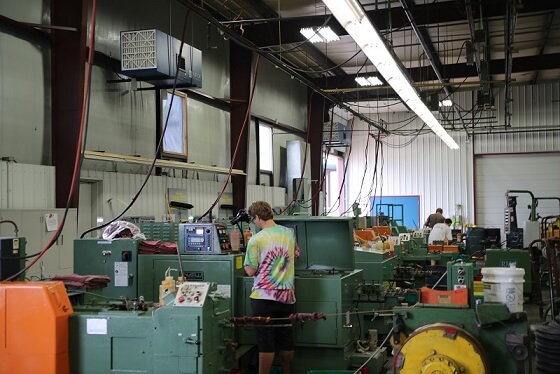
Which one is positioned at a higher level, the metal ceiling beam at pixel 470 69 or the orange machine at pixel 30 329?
the metal ceiling beam at pixel 470 69

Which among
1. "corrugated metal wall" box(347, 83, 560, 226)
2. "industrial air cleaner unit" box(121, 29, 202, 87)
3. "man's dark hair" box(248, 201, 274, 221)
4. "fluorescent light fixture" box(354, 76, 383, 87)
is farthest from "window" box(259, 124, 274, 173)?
"man's dark hair" box(248, 201, 274, 221)

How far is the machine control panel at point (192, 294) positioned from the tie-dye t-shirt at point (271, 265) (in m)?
0.89

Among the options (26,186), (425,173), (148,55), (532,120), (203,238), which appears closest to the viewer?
(203,238)

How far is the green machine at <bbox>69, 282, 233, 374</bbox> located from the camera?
3326 mm

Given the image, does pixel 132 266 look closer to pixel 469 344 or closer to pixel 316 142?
pixel 469 344

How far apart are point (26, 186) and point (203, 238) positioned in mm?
2136

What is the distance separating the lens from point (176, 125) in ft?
27.3

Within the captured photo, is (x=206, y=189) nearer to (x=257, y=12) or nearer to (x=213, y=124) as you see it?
(x=213, y=124)

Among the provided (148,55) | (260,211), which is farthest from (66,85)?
(260,211)

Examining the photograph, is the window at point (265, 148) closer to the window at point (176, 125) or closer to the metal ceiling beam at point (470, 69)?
the metal ceiling beam at point (470, 69)

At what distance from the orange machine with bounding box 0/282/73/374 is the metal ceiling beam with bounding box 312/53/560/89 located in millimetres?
10065

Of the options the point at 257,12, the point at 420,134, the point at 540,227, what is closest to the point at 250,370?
the point at 257,12

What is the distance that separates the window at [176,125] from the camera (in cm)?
813

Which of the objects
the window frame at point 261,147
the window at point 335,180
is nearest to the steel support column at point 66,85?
the window frame at point 261,147
